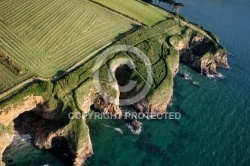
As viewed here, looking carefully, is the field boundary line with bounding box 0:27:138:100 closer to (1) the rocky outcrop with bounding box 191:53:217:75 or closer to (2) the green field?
(2) the green field

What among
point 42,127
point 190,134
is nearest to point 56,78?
point 42,127

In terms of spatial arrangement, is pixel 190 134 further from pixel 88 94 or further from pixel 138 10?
pixel 138 10

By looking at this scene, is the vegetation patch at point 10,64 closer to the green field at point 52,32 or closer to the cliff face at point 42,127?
the green field at point 52,32

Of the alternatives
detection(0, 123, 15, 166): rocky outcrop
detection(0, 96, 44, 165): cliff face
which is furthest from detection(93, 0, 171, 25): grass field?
detection(0, 123, 15, 166): rocky outcrop

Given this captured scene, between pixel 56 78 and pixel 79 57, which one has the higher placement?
pixel 79 57

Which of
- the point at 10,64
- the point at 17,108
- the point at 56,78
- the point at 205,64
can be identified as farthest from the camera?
the point at 205,64

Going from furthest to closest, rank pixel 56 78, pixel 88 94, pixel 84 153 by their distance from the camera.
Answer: pixel 88 94 < pixel 56 78 < pixel 84 153


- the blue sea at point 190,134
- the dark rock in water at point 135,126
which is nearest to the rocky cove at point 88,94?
the blue sea at point 190,134

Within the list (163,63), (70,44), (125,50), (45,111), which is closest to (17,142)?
(45,111)
